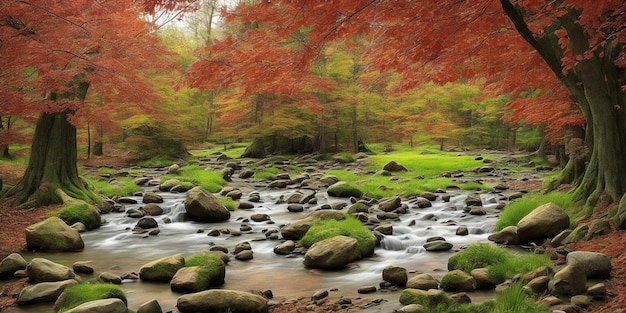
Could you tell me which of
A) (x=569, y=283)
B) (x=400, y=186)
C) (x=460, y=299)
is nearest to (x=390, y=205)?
(x=400, y=186)

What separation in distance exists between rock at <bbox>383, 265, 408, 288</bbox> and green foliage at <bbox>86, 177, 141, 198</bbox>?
11273mm

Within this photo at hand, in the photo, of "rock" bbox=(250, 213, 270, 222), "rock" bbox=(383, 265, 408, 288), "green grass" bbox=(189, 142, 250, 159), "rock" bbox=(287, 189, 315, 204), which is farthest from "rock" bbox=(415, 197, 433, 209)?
"green grass" bbox=(189, 142, 250, 159)

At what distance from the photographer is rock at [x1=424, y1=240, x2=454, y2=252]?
873 centimetres

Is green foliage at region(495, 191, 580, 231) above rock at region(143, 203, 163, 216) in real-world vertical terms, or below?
above

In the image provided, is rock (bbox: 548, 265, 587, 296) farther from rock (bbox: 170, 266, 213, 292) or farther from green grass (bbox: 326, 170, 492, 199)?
green grass (bbox: 326, 170, 492, 199)

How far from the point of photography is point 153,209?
512 inches

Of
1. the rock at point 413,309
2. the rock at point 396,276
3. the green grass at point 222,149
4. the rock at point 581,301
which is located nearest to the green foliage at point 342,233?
the rock at point 396,276

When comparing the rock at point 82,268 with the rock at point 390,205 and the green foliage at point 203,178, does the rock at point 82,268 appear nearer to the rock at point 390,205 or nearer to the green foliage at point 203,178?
the rock at point 390,205

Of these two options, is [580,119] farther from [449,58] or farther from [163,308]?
[163,308]

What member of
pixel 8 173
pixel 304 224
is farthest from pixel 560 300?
pixel 8 173

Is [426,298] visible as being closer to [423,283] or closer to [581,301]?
[423,283]

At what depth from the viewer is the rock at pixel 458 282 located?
19.9ft

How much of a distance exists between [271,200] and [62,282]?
30.1 feet

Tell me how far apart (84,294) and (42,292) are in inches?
31.2
